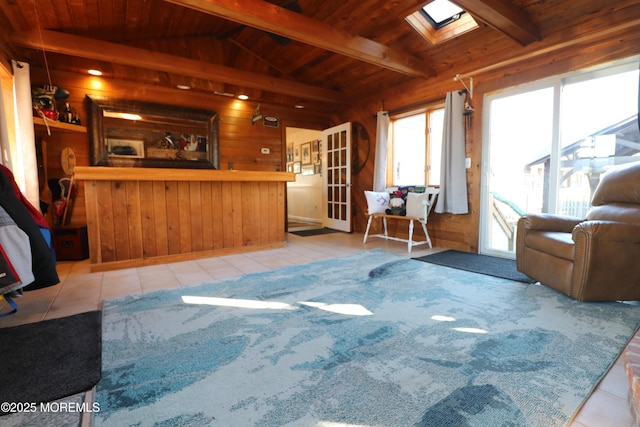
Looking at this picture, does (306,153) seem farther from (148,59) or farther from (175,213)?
(175,213)

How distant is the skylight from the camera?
3424 millimetres

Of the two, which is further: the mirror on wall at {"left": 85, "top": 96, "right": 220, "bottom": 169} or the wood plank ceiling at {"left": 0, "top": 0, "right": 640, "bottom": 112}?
the mirror on wall at {"left": 85, "top": 96, "right": 220, "bottom": 169}

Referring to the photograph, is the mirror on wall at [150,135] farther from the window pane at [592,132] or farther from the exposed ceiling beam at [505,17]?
the window pane at [592,132]

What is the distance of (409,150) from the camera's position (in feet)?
15.9

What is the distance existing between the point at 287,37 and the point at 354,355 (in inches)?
126

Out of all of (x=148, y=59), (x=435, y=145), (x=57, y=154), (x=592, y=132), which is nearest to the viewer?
(x=592, y=132)

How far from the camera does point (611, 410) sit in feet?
3.56

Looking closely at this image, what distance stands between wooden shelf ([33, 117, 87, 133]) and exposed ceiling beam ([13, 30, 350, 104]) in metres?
0.76

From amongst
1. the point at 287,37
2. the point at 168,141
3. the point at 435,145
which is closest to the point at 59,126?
the point at 168,141

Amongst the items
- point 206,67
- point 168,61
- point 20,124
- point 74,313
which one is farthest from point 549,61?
point 20,124

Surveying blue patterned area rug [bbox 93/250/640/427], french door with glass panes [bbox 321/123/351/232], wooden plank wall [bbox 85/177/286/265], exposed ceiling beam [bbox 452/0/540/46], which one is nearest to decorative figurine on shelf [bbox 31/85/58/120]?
wooden plank wall [bbox 85/177/286/265]

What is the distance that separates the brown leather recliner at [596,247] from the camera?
1988mm

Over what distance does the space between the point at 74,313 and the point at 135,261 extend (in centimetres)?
124

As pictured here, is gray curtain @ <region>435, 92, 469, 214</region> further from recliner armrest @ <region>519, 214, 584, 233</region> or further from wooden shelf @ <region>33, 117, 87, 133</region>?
wooden shelf @ <region>33, 117, 87, 133</region>
